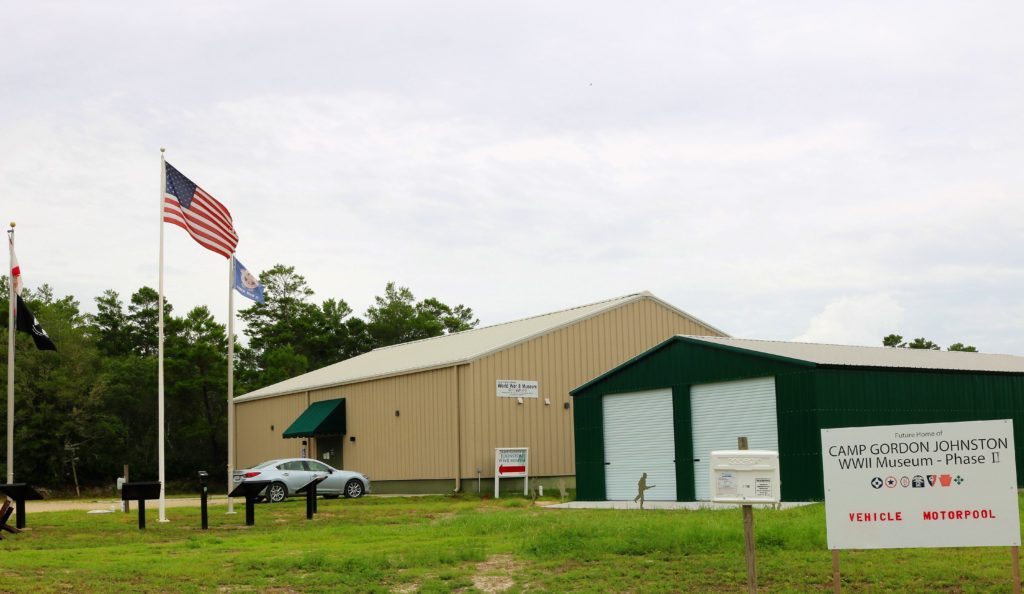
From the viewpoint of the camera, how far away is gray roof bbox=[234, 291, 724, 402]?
112 ft

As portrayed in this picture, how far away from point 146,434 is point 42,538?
46.6 m

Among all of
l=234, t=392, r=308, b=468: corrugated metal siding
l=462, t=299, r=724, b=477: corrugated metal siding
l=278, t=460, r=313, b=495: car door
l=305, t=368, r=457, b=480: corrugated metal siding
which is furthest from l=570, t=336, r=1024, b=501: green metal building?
l=234, t=392, r=308, b=468: corrugated metal siding

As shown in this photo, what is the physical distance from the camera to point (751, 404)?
23.2 meters

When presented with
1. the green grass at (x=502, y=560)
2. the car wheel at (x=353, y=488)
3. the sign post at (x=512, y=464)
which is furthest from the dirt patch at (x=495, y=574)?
the car wheel at (x=353, y=488)

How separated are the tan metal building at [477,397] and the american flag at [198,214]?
10.6m

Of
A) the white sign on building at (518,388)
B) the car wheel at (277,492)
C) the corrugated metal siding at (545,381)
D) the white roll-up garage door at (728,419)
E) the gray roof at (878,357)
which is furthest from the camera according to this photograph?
the white sign on building at (518,388)

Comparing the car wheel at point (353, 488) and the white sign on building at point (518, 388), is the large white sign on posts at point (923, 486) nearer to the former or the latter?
the white sign on building at point (518, 388)

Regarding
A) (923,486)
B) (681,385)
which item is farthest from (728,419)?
(923,486)

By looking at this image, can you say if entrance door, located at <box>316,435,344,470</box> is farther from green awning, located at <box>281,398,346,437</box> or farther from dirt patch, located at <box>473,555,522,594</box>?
dirt patch, located at <box>473,555,522,594</box>

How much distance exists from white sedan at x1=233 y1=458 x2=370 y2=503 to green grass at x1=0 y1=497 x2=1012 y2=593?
11810 millimetres

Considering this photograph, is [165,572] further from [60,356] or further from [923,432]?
[60,356]

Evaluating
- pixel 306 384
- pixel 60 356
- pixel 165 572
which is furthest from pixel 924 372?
pixel 60 356

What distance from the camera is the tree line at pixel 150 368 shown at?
53.1 metres

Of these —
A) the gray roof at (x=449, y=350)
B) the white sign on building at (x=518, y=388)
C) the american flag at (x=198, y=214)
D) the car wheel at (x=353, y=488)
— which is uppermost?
the american flag at (x=198, y=214)
